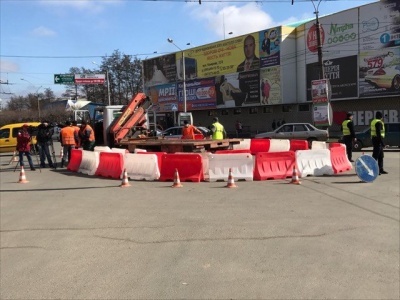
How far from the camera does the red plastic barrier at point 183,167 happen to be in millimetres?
11758

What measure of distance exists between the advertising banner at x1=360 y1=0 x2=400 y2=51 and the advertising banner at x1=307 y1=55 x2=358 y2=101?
158 centimetres

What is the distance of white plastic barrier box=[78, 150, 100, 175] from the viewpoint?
45.8 ft

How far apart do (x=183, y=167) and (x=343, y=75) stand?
24.1 m

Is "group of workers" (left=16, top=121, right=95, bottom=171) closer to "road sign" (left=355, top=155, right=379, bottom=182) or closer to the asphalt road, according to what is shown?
the asphalt road

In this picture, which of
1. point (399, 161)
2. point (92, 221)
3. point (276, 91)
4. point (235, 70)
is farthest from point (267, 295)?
point (235, 70)

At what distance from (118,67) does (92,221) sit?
68509mm

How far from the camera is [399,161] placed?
16.0 meters

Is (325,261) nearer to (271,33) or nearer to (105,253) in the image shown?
(105,253)

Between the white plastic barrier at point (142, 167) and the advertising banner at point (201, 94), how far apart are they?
32782 millimetres

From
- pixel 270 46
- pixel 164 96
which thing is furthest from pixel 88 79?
pixel 270 46

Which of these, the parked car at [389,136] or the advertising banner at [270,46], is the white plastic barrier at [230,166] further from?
the advertising banner at [270,46]

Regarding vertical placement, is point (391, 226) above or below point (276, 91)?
below

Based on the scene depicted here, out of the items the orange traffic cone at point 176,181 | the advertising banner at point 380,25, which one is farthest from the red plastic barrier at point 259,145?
the advertising banner at point 380,25

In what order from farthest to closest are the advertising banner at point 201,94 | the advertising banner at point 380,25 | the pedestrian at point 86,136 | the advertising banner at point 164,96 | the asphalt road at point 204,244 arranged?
the advertising banner at point 164,96 < the advertising banner at point 201,94 < the advertising banner at point 380,25 < the pedestrian at point 86,136 < the asphalt road at point 204,244
